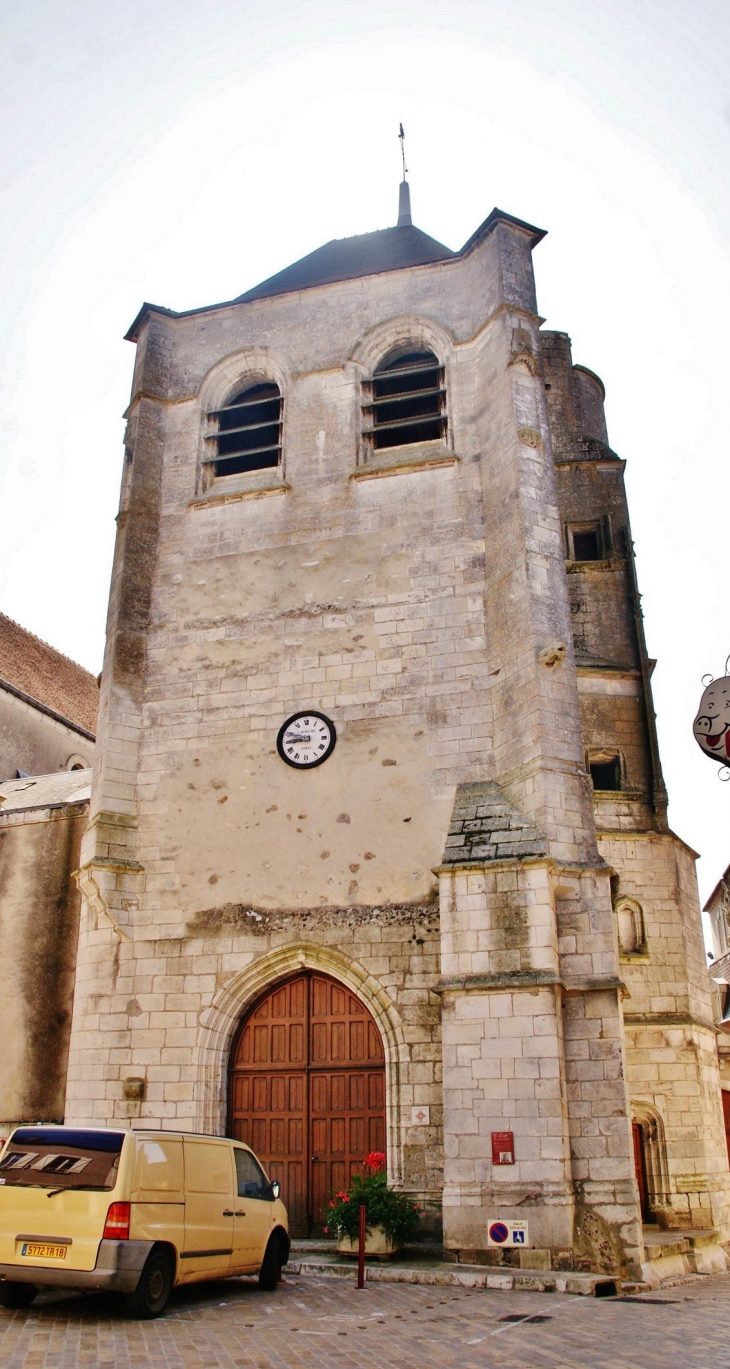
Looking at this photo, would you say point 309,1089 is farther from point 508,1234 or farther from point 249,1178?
point 249,1178

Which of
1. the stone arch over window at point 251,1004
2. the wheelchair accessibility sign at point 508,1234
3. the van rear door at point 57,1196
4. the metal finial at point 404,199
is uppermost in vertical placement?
the metal finial at point 404,199

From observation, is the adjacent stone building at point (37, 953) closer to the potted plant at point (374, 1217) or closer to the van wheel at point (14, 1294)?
the potted plant at point (374, 1217)

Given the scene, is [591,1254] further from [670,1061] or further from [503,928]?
[670,1061]

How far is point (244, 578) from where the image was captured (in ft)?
43.3

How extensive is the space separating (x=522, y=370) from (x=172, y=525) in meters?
4.76

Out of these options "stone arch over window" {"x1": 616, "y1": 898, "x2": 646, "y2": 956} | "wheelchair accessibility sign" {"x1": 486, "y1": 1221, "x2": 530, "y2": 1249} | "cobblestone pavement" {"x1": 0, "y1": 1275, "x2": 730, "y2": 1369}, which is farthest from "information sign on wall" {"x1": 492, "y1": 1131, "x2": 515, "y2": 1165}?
"stone arch over window" {"x1": 616, "y1": 898, "x2": 646, "y2": 956}

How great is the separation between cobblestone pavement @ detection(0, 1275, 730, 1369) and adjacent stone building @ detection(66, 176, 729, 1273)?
132 cm

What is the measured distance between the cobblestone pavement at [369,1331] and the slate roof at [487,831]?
3.59 m

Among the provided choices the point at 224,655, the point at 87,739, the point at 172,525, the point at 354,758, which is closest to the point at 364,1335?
the point at 354,758

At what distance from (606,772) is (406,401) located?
5715mm

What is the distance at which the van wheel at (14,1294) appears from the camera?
655 cm

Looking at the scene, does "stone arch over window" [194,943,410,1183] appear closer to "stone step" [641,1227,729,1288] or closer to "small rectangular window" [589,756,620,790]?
"stone step" [641,1227,729,1288]

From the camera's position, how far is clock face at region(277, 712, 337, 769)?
1183 cm

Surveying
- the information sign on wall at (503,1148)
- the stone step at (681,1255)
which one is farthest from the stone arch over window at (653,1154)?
the information sign on wall at (503,1148)
